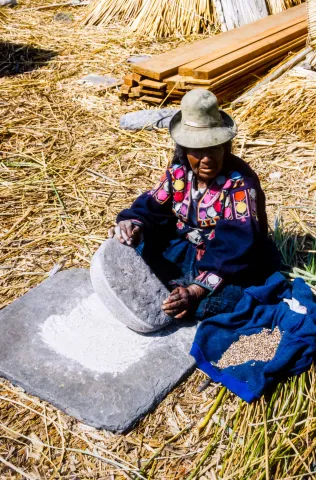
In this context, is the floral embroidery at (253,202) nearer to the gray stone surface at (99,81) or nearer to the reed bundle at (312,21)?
the reed bundle at (312,21)

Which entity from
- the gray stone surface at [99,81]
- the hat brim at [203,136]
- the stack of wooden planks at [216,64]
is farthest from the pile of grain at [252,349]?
the gray stone surface at [99,81]

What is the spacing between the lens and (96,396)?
271cm

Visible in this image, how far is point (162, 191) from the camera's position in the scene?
320 cm

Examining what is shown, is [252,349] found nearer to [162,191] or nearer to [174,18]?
[162,191]

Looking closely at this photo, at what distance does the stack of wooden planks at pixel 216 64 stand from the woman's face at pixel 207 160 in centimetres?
261

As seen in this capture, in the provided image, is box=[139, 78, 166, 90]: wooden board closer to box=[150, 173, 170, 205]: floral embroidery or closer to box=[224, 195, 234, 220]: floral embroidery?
box=[150, 173, 170, 205]: floral embroidery

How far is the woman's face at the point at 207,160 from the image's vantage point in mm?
2877

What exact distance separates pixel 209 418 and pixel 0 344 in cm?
105

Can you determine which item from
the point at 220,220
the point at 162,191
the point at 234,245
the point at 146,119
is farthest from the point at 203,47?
the point at 234,245

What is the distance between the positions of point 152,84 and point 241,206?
297cm

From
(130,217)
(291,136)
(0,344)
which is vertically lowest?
(291,136)

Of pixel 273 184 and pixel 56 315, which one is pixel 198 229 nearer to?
pixel 56 315

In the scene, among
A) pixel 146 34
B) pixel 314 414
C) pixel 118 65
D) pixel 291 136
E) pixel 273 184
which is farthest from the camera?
pixel 146 34

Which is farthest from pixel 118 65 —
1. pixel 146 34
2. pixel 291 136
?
pixel 291 136
